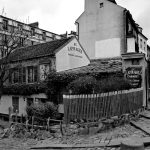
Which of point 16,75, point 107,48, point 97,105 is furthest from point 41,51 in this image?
point 97,105

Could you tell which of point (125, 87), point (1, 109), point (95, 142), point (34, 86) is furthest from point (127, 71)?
point (1, 109)

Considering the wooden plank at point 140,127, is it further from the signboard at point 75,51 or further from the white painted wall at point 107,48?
the white painted wall at point 107,48

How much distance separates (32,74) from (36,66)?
43.1 inches

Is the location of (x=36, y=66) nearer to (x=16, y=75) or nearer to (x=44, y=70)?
(x=44, y=70)

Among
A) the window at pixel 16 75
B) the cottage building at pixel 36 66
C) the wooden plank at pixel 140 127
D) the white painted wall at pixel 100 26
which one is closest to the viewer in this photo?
the wooden plank at pixel 140 127

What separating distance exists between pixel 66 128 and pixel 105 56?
1792 cm

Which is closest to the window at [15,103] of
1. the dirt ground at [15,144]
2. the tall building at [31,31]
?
the dirt ground at [15,144]

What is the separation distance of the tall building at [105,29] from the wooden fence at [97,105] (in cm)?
1582

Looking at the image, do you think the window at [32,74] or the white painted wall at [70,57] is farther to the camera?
the window at [32,74]

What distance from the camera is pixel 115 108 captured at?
11.3m

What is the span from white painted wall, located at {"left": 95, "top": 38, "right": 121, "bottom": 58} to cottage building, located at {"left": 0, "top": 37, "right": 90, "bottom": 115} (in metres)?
3.69

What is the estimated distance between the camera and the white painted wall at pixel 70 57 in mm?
20875

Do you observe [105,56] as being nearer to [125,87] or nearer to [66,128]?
[125,87]

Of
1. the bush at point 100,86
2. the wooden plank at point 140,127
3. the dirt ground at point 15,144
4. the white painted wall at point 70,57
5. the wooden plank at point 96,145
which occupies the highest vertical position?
the white painted wall at point 70,57
